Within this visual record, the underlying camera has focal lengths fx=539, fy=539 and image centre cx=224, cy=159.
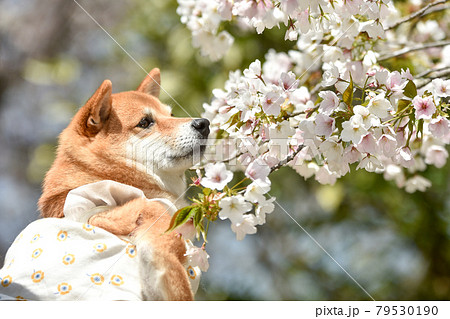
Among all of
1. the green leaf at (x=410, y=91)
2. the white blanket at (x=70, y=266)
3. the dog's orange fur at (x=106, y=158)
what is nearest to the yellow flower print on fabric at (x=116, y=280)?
the white blanket at (x=70, y=266)

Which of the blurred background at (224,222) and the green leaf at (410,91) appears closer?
the green leaf at (410,91)

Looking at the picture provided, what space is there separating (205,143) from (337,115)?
33 cm

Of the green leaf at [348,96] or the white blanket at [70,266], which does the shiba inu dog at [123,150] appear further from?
the green leaf at [348,96]

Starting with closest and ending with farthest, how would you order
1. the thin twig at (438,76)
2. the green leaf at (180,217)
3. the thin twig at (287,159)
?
1. the green leaf at (180,217)
2. the thin twig at (287,159)
3. the thin twig at (438,76)

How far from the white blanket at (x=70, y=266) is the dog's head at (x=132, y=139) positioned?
205 mm

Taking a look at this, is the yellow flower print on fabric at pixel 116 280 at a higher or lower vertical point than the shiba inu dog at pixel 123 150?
lower

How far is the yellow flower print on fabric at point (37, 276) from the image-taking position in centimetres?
102

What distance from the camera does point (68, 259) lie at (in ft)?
3.41

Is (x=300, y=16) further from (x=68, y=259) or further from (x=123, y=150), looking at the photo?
(x=68, y=259)

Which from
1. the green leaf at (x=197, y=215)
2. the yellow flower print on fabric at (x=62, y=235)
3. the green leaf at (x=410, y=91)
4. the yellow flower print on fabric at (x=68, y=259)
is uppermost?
the green leaf at (x=410, y=91)

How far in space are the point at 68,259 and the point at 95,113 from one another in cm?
37

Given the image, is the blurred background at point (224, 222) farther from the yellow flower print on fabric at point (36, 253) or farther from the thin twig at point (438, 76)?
the thin twig at point (438, 76)

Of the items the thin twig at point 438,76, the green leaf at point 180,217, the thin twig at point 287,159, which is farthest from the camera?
the thin twig at point 438,76
